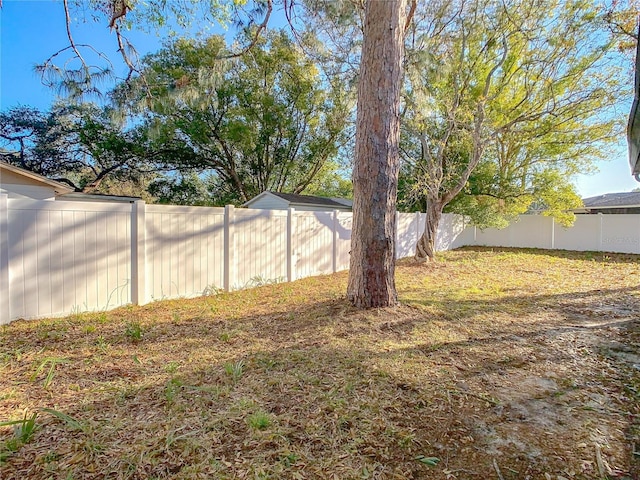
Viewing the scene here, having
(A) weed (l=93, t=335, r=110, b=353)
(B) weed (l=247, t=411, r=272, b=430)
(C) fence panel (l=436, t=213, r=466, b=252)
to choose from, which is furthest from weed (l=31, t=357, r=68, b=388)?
(C) fence panel (l=436, t=213, r=466, b=252)

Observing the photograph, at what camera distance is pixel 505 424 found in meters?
2.05

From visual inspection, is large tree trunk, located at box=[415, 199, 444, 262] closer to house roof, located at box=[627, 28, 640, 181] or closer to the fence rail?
the fence rail

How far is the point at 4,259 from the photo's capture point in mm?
3455

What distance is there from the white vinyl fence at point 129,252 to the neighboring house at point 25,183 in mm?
5263

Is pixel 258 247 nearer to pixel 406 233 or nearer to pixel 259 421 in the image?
pixel 259 421

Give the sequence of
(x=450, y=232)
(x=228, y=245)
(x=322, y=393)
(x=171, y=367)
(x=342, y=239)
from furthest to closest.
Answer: (x=450, y=232) < (x=342, y=239) < (x=228, y=245) < (x=171, y=367) < (x=322, y=393)

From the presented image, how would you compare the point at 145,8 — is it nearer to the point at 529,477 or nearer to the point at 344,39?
the point at 344,39

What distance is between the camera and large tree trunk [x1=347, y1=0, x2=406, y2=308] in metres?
4.02

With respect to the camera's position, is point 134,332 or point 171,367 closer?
point 171,367

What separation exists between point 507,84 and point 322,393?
986 cm

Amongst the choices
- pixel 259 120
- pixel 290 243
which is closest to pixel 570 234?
pixel 290 243

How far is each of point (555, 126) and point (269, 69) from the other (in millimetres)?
10408

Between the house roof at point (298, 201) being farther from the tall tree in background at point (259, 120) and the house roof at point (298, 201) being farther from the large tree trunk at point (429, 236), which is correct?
the large tree trunk at point (429, 236)

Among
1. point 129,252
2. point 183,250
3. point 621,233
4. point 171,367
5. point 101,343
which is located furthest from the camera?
point 621,233
